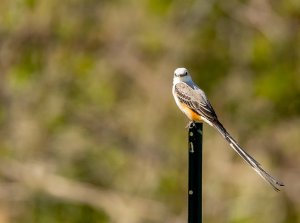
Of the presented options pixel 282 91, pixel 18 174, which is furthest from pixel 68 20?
pixel 282 91

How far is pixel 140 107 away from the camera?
47.7ft

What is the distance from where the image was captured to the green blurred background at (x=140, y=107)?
13195 millimetres

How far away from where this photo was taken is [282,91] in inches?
504

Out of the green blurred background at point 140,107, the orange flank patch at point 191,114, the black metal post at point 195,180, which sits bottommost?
the black metal post at point 195,180

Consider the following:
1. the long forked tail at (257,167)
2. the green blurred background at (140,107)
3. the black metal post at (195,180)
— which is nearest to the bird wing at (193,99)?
the long forked tail at (257,167)

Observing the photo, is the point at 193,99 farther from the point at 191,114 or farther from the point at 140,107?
the point at 140,107

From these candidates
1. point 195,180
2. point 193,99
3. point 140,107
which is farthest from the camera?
point 140,107

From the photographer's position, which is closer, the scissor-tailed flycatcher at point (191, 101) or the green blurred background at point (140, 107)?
the scissor-tailed flycatcher at point (191, 101)

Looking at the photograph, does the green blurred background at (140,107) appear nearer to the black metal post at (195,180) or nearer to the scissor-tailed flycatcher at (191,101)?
the scissor-tailed flycatcher at (191,101)

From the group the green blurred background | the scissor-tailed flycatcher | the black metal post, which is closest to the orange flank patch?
the scissor-tailed flycatcher

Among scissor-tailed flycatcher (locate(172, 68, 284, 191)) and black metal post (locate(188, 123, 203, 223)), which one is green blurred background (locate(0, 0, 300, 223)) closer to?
scissor-tailed flycatcher (locate(172, 68, 284, 191))

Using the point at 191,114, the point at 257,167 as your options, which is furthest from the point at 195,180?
the point at 191,114

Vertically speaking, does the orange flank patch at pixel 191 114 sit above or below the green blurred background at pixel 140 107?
below

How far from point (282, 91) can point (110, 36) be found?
3.08 meters
